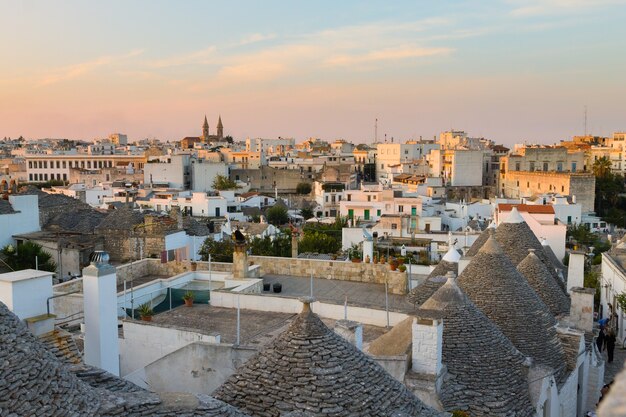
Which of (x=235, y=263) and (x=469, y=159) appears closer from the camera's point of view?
(x=235, y=263)

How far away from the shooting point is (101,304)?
22.1 feet

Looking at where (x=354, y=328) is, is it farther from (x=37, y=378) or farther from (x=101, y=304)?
(x=37, y=378)

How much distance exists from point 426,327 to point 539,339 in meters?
3.29

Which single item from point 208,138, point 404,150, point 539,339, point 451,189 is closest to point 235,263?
point 539,339

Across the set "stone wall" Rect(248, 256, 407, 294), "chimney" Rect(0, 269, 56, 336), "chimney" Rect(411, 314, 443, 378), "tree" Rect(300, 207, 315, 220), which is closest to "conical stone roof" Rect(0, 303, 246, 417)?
"chimney" Rect(0, 269, 56, 336)

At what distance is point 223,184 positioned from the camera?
6806 cm

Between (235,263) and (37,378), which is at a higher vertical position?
(37,378)

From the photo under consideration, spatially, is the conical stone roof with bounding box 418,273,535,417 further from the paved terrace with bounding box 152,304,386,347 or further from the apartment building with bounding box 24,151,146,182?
the apartment building with bounding box 24,151,146,182

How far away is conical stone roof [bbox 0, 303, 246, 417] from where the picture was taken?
149 inches

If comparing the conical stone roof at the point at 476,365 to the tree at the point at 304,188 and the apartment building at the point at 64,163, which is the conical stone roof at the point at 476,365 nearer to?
the tree at the point at 304,188

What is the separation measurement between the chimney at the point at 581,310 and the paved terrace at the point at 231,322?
11.7 ft

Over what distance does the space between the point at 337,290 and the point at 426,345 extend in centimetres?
669

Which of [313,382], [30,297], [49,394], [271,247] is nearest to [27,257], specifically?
[271,247]

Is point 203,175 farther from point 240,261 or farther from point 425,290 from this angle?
point 425,290
